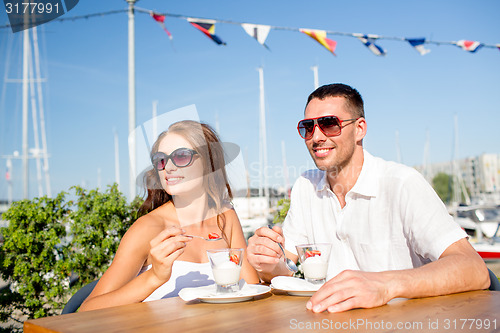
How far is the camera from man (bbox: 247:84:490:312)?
5.95ft

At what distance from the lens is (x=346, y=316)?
4.08 feet

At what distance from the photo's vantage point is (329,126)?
7.98 feet

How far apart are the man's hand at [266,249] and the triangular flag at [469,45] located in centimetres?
715

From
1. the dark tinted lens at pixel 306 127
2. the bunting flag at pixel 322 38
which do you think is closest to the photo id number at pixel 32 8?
the dark tinted lens at pixel 306 127

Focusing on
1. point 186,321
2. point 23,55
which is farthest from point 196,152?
point 23,55

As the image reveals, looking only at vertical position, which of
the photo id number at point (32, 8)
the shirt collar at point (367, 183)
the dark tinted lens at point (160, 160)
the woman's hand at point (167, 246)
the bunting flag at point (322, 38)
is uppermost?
the bunting flag at point (322, 38)

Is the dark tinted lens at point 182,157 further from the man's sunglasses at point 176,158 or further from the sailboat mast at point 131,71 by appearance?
the sailboat mast at point 131,71

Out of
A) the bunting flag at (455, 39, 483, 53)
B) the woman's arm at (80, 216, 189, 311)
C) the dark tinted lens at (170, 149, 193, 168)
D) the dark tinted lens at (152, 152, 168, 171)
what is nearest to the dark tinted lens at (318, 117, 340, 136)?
the dark tinted lens at (170, 149, 193, 168)

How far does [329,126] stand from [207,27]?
4.81m

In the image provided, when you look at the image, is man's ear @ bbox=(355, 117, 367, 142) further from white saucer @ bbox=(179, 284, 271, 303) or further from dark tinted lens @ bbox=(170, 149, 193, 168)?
white saucer @ bbox=(179, 284, 271, 303)

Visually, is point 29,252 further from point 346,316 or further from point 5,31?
point 346,316

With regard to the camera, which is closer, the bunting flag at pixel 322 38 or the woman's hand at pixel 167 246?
the woman's hand at pixel 167 246

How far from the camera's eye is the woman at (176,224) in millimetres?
1669

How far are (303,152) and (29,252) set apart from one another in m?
2.99
